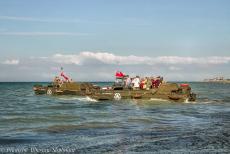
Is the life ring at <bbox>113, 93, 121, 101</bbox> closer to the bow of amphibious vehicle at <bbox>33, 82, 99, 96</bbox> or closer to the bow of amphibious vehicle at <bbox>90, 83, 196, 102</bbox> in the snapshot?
the bow of amphibious vehicle at <bbox>90, 83, 196, 102</bbox>

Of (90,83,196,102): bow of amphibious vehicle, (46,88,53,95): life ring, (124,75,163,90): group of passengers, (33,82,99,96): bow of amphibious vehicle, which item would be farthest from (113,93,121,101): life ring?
(46,88,53,95): life ring

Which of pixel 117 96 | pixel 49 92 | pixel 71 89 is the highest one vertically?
pixel 71 89

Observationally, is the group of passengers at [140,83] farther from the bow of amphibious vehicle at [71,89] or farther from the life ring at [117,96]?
the bow of amphibious vehicle at [71,89]

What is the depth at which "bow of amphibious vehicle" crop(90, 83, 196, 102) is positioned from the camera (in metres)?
38.0

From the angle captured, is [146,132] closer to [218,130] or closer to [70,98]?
[218,130]

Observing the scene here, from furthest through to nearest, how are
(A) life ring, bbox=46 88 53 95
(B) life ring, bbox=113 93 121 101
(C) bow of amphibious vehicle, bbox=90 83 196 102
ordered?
(A) life ring, bbox=46 88 53 95, (B) life ring, bbox=113 93 121 101, (C) bow of amphibious vehicle, bbox=90 83 196 102

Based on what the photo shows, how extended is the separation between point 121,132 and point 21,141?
13.7 feet

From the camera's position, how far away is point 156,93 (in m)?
38.2

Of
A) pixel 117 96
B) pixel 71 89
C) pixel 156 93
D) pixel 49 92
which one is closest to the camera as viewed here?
pixel 156 93

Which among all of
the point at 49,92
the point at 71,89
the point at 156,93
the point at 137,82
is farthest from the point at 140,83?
the point at 49,92

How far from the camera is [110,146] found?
1394 cm

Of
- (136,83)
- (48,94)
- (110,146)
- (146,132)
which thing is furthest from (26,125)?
(48,94)

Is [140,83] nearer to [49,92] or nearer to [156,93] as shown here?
[156,93]

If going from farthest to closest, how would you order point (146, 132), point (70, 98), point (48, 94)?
point (48, 94) → point (70, 98) → point (146, 132)
